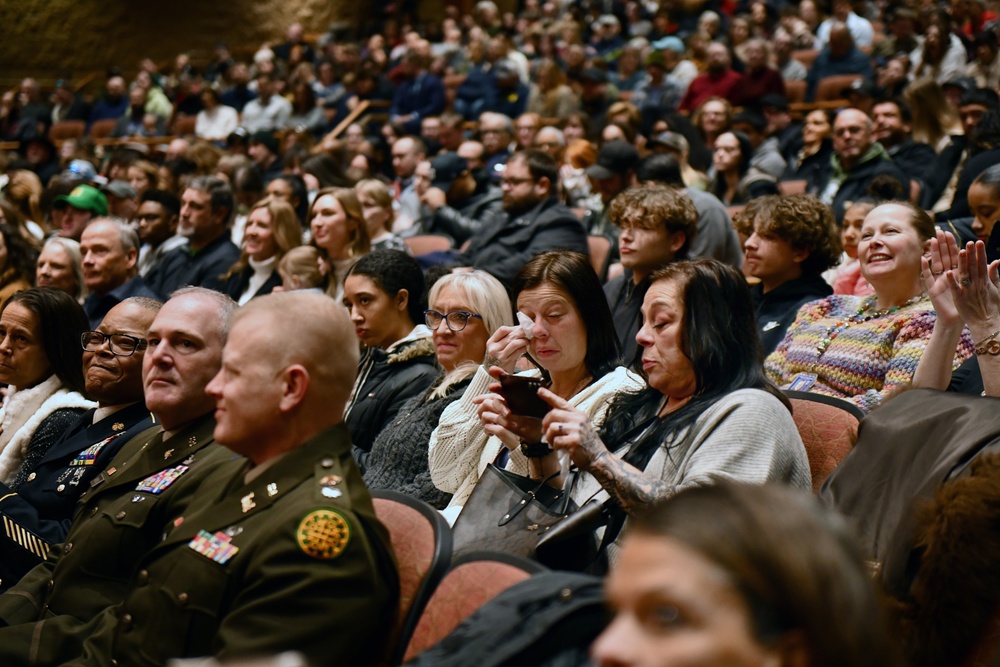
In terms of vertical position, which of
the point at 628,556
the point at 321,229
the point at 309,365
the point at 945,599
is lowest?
the point at 321,229

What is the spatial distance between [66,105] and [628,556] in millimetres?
11898

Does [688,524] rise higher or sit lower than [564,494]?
higher

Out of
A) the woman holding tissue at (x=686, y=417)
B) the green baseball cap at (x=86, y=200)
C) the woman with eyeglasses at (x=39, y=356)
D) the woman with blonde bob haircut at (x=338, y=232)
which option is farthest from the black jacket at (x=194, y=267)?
the woman holding tissue at (x=686, y=417)

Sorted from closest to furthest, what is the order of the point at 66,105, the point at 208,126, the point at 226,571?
the point at 226,571, the point at 208,126, the point at 66,105

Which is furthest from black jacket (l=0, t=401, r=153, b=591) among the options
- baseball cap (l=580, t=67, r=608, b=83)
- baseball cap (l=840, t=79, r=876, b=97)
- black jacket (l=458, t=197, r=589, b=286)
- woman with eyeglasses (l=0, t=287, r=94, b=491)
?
baseball cap (l=580, t=67, r=608, b=83)

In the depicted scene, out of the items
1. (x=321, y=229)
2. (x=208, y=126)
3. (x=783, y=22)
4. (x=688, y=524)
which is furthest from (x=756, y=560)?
(x=208, y=126)

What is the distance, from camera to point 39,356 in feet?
9.75

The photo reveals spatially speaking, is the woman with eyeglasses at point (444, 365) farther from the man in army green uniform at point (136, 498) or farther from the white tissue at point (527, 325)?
the man in army green uniform at point (136, 498)

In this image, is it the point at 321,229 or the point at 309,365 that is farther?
the point at 321,229

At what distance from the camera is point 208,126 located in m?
10.3

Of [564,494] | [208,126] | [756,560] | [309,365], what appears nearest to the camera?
[756,560]

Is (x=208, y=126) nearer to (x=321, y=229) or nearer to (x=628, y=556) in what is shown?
(x=321, y=229)

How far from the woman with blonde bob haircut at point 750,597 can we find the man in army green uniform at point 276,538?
2.05 ft

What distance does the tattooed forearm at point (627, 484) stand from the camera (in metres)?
1.76
